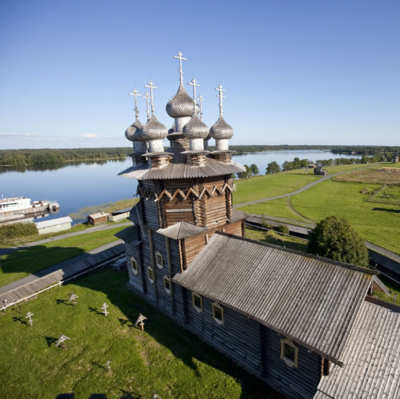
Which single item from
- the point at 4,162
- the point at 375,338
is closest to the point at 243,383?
the point at 375,338

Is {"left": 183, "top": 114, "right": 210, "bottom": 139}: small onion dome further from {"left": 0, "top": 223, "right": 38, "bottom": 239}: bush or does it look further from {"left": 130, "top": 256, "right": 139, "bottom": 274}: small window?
{"left": 0, "top": 223, "right": 38, "bottom": 239}: bush

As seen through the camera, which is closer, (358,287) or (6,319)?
(358,287)

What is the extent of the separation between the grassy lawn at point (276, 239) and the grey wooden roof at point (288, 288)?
15498mm

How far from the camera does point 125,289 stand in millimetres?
19984

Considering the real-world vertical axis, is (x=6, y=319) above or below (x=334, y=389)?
below

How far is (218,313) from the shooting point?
514 inches

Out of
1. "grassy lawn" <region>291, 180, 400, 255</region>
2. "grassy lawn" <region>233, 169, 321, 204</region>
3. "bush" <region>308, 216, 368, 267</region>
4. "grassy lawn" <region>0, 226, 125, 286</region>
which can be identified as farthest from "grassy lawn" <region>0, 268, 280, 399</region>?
"grassy lawn" <region>233, 169, 321, 204</region>

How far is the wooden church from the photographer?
8891 mm

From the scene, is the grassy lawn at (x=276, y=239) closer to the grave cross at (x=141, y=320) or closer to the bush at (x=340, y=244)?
the bush at (x=340, y=244)

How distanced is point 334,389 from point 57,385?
1176 cm

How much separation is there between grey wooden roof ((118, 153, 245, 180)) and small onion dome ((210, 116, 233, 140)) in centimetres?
158

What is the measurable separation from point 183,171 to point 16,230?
3557cm

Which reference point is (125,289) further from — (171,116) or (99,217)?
(99,217)

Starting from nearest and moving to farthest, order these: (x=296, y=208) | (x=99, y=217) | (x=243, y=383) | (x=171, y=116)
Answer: (x=243, y=383) < (x=171, y=116) < (x=99, y=217) < (x=296, y=208)
